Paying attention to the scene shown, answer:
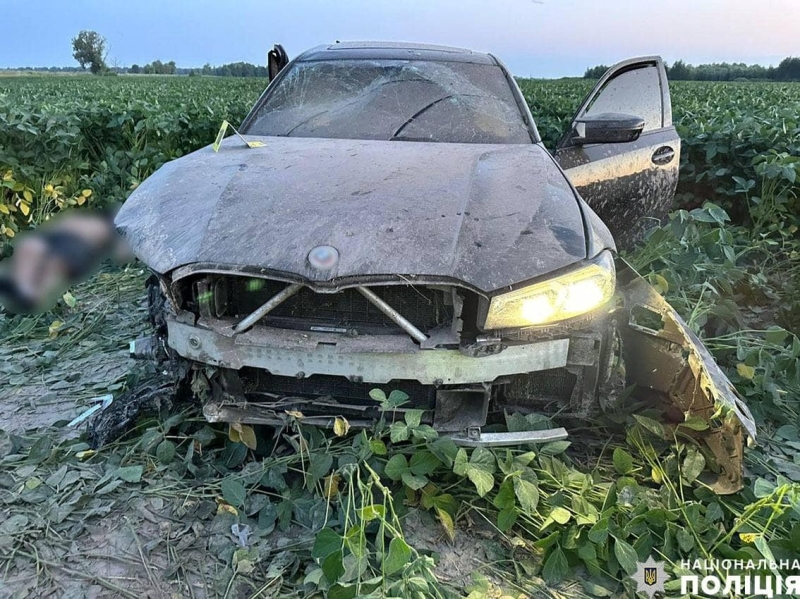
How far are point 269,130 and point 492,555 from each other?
99.5 inches

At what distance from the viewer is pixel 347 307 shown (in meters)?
2.32

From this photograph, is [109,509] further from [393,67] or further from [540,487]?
[393,67]

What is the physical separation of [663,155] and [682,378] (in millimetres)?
2278

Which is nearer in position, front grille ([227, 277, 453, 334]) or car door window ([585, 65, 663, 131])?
front grille ([227, 277, 453, 334])

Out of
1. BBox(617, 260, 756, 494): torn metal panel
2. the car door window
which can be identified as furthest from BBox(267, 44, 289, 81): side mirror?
BBox(617, 260, 756, 494): torn metal panel

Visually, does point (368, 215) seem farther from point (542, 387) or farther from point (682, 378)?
point (682, 378)

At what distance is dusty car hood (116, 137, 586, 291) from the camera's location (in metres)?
2.15

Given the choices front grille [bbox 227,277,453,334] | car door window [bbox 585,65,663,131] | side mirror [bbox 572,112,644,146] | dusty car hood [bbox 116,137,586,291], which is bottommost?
front grille [bbox 227,277,453,334]

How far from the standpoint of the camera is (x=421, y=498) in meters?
2.41

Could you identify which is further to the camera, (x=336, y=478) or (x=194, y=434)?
(x=194, y=434)

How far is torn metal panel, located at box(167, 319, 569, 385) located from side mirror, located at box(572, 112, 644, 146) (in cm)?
163

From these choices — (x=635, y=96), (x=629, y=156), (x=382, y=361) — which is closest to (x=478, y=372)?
(x=382, y=361)

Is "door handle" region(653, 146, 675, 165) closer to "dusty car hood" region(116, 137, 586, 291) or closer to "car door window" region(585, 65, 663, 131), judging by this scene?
"car door window" region(585, 65, 663, 131)

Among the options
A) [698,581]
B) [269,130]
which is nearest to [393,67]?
[269,130]
